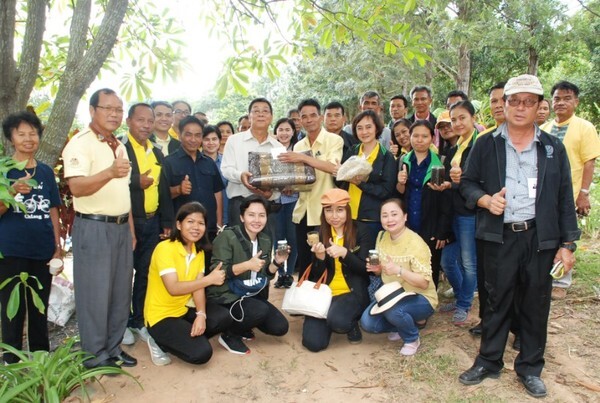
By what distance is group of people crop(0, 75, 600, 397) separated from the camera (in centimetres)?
309

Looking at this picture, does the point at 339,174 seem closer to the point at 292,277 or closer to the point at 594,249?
the point at 292,277

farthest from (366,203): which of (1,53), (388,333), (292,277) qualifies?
(1,53)

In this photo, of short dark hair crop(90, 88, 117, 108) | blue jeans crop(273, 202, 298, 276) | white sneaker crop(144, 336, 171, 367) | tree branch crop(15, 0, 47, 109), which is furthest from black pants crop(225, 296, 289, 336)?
tree branch crop(15, 0, 47, 109)

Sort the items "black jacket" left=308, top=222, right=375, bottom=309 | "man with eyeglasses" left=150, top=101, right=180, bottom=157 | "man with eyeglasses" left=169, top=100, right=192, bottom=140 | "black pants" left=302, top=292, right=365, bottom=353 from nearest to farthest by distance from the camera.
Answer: "black pants" left=302, top=292, right=365, bottom=353, "black jacket" left=308, top=222, right=375, bottom=309, "man with eyeglasses" left=150, top=101, right=180, bottom=157, "man with eyeglasses" left=169, top=100, right=192, bottom=140

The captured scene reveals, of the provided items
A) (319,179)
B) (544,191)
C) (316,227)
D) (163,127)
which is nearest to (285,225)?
(316,227)

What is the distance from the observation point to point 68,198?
4621mm

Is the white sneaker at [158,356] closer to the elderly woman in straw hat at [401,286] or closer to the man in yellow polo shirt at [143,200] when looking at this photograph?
the man in yellow polo shirt at [143,200]

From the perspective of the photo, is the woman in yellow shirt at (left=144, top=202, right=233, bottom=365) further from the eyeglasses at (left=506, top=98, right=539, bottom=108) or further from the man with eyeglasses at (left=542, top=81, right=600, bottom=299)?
the man with eyeglasses at (left=542, top=81, right=600, bottom=299)

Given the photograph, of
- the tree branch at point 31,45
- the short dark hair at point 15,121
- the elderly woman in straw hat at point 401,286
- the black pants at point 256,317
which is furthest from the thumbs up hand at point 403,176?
the tree branch at point 31,45

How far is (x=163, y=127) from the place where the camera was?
4.90 meters

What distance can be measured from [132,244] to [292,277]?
7.94ft

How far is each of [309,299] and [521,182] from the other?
1937mm

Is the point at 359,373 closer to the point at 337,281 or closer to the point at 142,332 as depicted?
the point at 337,281

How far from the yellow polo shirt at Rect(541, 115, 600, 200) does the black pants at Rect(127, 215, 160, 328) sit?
13.0ft
